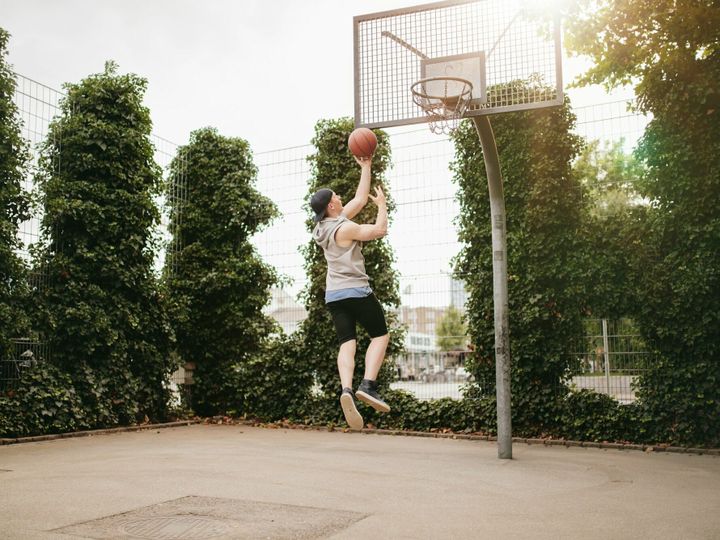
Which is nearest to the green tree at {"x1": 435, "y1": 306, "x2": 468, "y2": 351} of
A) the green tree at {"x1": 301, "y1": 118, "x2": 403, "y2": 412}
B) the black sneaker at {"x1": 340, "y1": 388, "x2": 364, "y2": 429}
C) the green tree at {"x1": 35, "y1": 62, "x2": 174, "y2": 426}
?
the green tree at {"x1": 301, "y1": 118, "x2": 403, "y2": 412}

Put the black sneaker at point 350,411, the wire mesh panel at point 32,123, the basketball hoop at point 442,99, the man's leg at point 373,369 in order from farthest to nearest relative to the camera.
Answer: the wire mesh panel at point 32,123 → the basketball hoop at point 442,99 → the man's leg at point 373,369 → the black sneaker at point 350,411

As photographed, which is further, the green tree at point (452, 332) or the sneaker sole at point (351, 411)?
the green tree at point (452, 332)

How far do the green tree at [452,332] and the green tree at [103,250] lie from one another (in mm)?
4802

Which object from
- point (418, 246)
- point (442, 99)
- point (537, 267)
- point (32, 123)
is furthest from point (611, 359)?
point (32, 123)

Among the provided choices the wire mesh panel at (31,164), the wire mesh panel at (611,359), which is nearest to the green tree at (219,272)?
the wire mesh panel at (31,164)

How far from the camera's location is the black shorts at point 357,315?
599 centimetres

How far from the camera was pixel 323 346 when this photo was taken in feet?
41.9

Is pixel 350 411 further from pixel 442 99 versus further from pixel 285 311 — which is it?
pixel 285 311

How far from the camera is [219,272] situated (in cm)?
1362

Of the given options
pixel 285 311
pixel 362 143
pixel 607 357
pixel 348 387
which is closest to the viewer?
pixel 348 387

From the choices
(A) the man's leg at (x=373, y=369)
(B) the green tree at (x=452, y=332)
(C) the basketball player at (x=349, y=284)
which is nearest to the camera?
(C) the basketball player at (x=349, y=284)

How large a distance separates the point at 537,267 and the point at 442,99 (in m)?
3.94

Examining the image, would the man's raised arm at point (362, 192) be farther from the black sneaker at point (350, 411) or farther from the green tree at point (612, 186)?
the green tree at point (612, 186)

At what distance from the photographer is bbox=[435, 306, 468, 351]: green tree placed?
37.6ft
